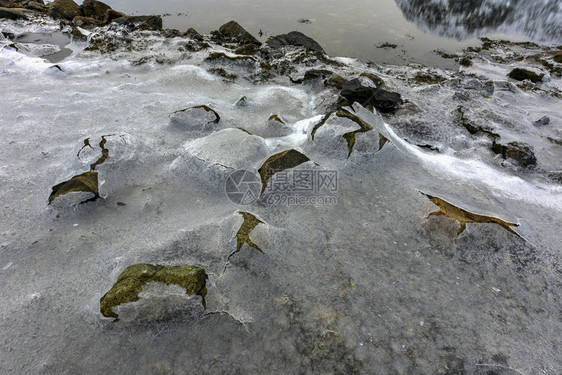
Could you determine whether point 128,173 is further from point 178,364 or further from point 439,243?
point 439,243

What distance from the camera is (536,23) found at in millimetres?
13789

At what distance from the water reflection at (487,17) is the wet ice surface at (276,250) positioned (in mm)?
10214

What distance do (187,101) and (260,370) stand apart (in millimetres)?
5927

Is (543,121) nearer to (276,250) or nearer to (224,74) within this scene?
(276,250)

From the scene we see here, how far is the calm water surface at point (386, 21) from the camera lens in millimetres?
11461

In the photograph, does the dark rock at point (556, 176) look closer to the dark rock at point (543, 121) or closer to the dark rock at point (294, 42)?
the dark rock at point (543, 121)

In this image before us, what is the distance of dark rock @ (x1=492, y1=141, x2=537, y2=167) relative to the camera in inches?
195

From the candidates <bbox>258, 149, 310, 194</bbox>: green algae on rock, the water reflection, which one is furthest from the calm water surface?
<bbox>258, 149, 310, 194</bbox>: green algae on rock

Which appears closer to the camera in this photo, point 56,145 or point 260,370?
point 260,370

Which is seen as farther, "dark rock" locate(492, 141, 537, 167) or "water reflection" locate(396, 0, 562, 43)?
"water reflection" locate(396, 0, 562, 43)

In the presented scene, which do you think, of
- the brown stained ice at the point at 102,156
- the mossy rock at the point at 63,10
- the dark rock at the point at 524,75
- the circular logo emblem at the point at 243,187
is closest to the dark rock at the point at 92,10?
the mossy rock at the point at 63,10

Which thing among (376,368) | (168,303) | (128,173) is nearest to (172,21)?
(128,173)

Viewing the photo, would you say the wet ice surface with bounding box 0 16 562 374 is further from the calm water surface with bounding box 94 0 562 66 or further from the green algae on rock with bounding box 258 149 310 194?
the calm water surface with bounding box 94 0 562 66

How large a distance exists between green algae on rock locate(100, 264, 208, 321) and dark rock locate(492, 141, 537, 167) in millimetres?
5656
